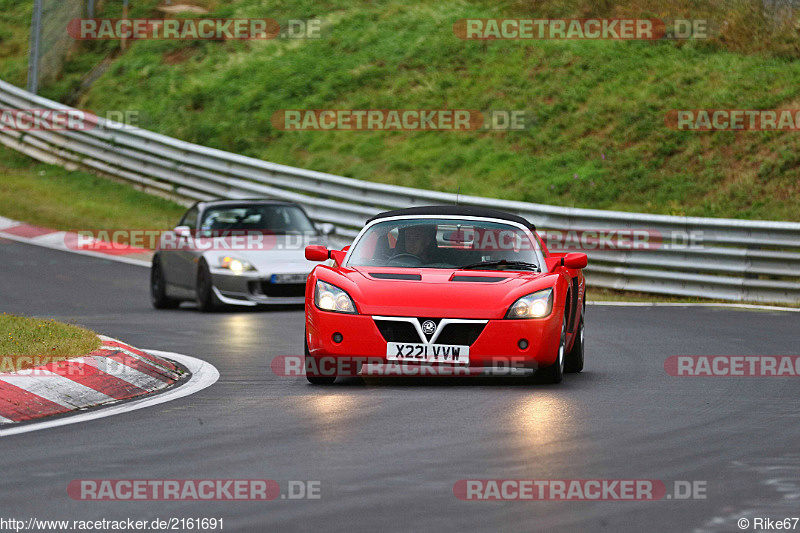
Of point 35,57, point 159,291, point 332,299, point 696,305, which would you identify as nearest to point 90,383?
point 332,299

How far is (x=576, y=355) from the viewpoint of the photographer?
11.2 metres

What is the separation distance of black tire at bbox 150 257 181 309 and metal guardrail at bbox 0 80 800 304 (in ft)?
16.0

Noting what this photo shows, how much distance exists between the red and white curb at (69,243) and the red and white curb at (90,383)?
12.6 m

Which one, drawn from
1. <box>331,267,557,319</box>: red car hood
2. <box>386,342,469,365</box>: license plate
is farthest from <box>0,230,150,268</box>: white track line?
<box>386,342,469,365</box>: license plate

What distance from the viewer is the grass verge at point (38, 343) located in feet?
31.6

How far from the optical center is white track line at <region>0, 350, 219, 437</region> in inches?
321

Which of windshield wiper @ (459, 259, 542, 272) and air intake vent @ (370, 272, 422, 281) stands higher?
windshield wiper @ (459, 259, 542, 272)

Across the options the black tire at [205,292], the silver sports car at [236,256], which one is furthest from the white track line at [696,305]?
the black tire at [205,292]

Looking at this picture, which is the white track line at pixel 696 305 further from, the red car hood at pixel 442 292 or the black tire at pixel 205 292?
the red car hood at pixel 442 292

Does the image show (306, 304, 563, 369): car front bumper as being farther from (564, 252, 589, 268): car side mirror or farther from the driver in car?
the driver in car

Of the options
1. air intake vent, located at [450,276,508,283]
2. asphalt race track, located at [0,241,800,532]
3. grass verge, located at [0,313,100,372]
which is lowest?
asphalt race track, located at [0,241,800,532]

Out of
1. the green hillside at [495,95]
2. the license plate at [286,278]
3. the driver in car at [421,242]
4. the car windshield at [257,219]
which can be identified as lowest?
the license plate at [286,278]

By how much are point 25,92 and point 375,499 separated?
2583cm

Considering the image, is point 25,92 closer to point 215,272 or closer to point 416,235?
point 215,272
